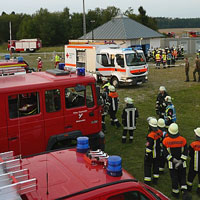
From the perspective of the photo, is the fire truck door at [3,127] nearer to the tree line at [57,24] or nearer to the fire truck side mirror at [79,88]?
the fire truck side mirror at [79,88]

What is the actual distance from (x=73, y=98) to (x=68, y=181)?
3.73m

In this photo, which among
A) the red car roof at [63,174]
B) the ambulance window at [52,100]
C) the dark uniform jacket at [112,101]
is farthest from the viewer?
the dark uniform jacket at [112,101]

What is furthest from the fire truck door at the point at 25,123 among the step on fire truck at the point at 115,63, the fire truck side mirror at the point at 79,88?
the step on fire truck at the point at 115,63

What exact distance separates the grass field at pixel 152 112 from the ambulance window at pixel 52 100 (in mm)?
2385

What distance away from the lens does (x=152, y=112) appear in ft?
41.2

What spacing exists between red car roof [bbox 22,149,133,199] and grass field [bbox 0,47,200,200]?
302 centimetres

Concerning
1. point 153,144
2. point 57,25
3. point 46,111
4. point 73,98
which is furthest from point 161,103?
point 57,25

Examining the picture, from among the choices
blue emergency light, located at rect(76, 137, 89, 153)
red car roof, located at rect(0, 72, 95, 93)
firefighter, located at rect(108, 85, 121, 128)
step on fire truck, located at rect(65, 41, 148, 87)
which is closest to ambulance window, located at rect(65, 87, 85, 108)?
red car roof, located at rect(0, 72, 95, 93)

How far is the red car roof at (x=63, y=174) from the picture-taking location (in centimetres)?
347

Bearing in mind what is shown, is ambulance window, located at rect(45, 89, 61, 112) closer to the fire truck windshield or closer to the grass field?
the grass field

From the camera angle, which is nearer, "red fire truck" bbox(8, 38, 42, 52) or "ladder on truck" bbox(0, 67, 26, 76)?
"ladder on truck" bbox(0, 67, 26, 76)

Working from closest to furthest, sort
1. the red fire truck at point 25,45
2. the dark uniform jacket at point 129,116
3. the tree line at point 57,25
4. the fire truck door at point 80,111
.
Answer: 1. the fire truck door at point 80,111
2. the dark uniform jacket at point 129,116
3. the red fire truck at point 25,45
4. the tree line at point 57,25

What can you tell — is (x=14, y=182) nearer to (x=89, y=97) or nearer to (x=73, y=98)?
(x=73, y=98)

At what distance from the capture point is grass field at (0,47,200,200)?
782 centimetres
